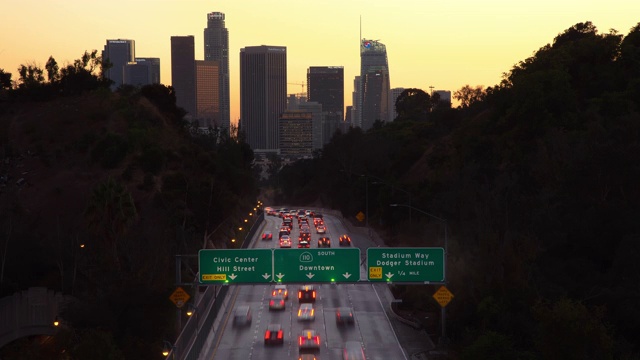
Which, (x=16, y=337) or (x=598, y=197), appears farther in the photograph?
(x=598, y=197)

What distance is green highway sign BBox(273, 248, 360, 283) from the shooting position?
45.3 meters

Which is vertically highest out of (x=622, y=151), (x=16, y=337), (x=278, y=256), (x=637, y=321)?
(x=622, y=151)

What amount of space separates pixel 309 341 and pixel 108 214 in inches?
659

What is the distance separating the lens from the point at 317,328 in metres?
53.7

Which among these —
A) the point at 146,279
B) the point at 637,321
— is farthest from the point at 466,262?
the point at 146,279

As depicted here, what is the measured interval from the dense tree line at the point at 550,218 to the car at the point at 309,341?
7.89 meters

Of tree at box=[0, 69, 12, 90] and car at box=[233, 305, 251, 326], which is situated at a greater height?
tree at box=[0, 69, 12, 90]

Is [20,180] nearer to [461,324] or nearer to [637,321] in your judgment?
[461,324]

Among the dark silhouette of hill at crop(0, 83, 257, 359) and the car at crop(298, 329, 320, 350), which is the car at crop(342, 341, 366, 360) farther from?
the dark silhouette of hill at crop(0, 83, 257, 359)

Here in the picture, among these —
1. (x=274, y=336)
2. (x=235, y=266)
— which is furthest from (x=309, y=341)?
(x=235, y=266)

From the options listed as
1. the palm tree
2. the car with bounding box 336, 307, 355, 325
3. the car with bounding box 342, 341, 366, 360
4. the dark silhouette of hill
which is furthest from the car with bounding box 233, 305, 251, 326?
the car with bounding box 342, 341, 366, 360

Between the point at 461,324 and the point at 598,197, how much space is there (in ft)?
51.9

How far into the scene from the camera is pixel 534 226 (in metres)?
56.1

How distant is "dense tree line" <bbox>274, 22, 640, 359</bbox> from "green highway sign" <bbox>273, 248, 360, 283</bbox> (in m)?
7.31
